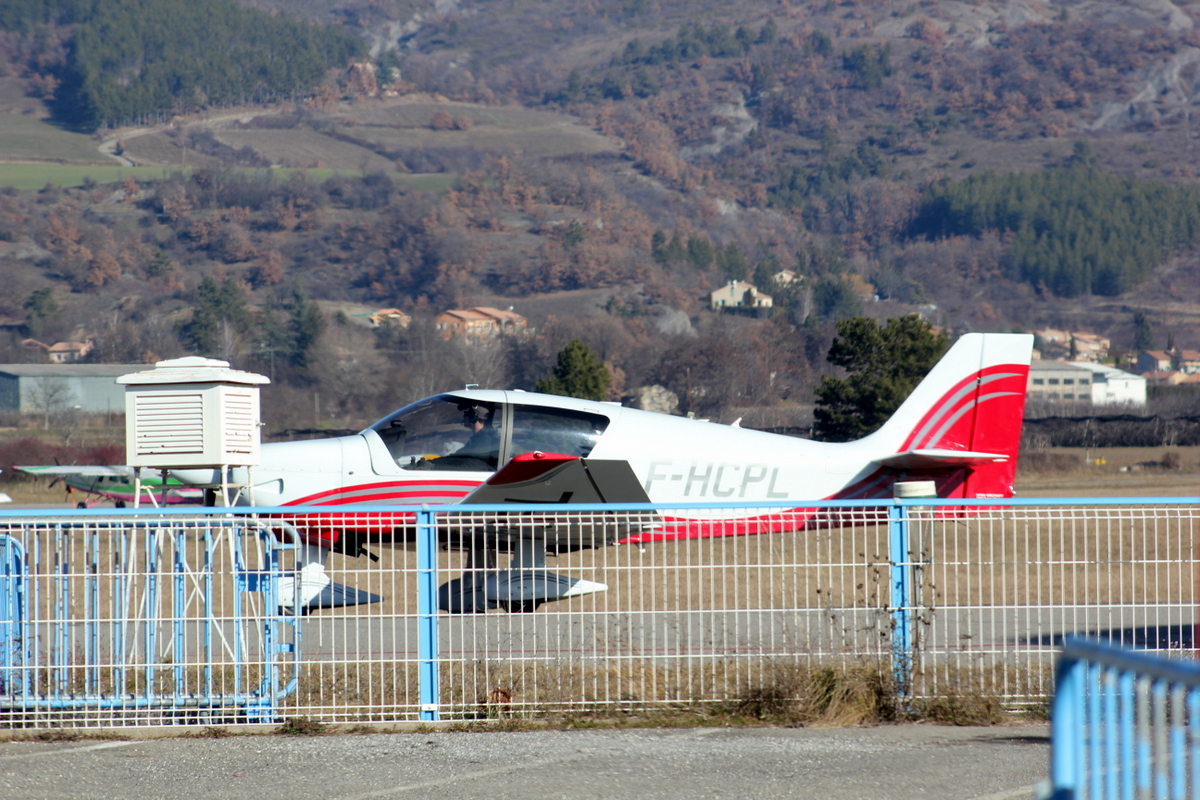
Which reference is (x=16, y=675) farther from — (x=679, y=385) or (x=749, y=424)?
(x=679, y=385)

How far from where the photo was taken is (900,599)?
702cm

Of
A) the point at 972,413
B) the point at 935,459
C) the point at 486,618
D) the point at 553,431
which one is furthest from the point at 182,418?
the point at 972,413

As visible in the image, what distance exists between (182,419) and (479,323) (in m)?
160

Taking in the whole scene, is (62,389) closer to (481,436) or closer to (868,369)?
(868,369)

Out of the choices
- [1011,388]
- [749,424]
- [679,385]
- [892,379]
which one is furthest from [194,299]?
[1011,388]

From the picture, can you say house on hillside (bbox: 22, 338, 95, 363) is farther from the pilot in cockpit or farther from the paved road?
the paved road

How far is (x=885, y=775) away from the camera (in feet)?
19.6

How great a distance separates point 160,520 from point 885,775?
4.02 meters

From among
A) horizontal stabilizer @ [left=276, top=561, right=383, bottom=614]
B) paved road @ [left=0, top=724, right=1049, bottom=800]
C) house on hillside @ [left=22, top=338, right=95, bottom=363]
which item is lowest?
paved road @ [left=0, top=724, right=1049, bottom=800]

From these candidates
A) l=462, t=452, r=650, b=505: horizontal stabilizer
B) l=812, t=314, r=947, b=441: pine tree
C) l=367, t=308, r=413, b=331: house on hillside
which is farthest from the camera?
l=367, t=308, r=413, b=331: house on hillside

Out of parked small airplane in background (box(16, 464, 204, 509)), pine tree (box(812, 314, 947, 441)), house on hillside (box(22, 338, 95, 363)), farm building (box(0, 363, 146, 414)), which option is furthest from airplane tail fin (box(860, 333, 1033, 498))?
house on hillside (box(22, 338, 95, 363))

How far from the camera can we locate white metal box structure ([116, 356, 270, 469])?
8398mm

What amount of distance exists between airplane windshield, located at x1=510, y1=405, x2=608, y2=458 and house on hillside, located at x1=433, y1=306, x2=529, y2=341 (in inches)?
4767

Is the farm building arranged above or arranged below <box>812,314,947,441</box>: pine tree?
above
